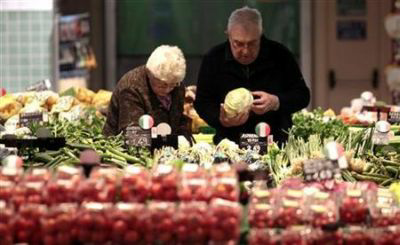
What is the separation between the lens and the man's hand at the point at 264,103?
233 inches

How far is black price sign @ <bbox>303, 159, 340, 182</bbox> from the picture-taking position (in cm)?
392

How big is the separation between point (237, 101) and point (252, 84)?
1.04 ft

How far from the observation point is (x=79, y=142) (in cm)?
527

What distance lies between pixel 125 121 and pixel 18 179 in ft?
7.21

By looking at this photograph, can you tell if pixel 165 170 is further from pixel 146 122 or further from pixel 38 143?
pixel 146 122

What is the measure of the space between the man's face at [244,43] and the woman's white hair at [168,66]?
404mm

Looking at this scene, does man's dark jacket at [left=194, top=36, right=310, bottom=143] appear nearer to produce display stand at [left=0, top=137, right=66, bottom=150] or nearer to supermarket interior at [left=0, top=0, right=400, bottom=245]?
supermarket interior at [left=0, top=0, right=400, bottom=245]

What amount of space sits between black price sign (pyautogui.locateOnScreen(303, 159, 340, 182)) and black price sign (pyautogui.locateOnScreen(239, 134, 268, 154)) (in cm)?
140

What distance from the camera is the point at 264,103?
5914 millimetres

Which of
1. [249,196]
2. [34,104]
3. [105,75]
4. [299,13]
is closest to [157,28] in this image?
[105,75]

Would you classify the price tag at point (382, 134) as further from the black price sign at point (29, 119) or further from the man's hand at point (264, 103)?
the black price sign at point (29, 119)

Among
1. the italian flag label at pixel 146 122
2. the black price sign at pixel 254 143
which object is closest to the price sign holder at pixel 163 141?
the italian flag label at pixel 146 122

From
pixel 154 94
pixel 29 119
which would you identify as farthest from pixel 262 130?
pixel 29 119

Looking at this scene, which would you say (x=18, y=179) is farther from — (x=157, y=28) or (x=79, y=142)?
(x=157, y=28)
